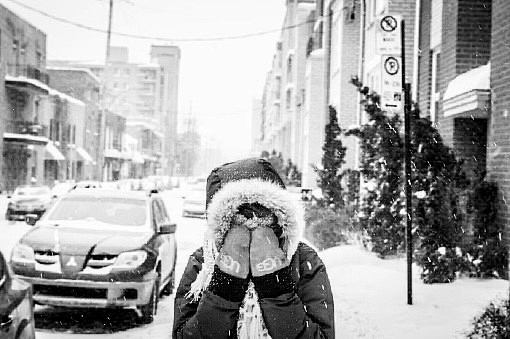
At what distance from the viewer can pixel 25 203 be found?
24469 millimetres

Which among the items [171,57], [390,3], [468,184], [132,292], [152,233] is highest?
[171,57]

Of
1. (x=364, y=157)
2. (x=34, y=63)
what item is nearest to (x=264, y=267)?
(x=364, y=157)

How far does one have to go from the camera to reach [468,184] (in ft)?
29.8

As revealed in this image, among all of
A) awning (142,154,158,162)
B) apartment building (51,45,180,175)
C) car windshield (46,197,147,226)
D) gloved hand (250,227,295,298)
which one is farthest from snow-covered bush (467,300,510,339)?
apartment building (51,45,180,175)

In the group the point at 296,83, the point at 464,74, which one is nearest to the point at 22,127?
the point at 296,83

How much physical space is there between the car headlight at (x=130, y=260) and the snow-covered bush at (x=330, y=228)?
6.30m

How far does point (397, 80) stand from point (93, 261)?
458 centimetres

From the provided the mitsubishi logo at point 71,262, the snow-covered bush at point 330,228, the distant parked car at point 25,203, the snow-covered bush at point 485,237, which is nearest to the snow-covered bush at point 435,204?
the snow-covered bush at point 485,237

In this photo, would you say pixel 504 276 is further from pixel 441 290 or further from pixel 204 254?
pixel 204 254

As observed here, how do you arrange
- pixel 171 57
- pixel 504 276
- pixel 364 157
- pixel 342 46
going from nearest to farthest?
1. pixel 504 276
2. pixel 364 157
3. pixel 342 46
4. pixel 171 57

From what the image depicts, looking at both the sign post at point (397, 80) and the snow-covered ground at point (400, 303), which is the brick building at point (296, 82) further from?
the sign post at point (397, 80)

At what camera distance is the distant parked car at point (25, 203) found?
24.2 m

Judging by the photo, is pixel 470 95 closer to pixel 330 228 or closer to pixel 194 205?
pixel 330 228

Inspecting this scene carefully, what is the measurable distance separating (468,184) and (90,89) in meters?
56.9
